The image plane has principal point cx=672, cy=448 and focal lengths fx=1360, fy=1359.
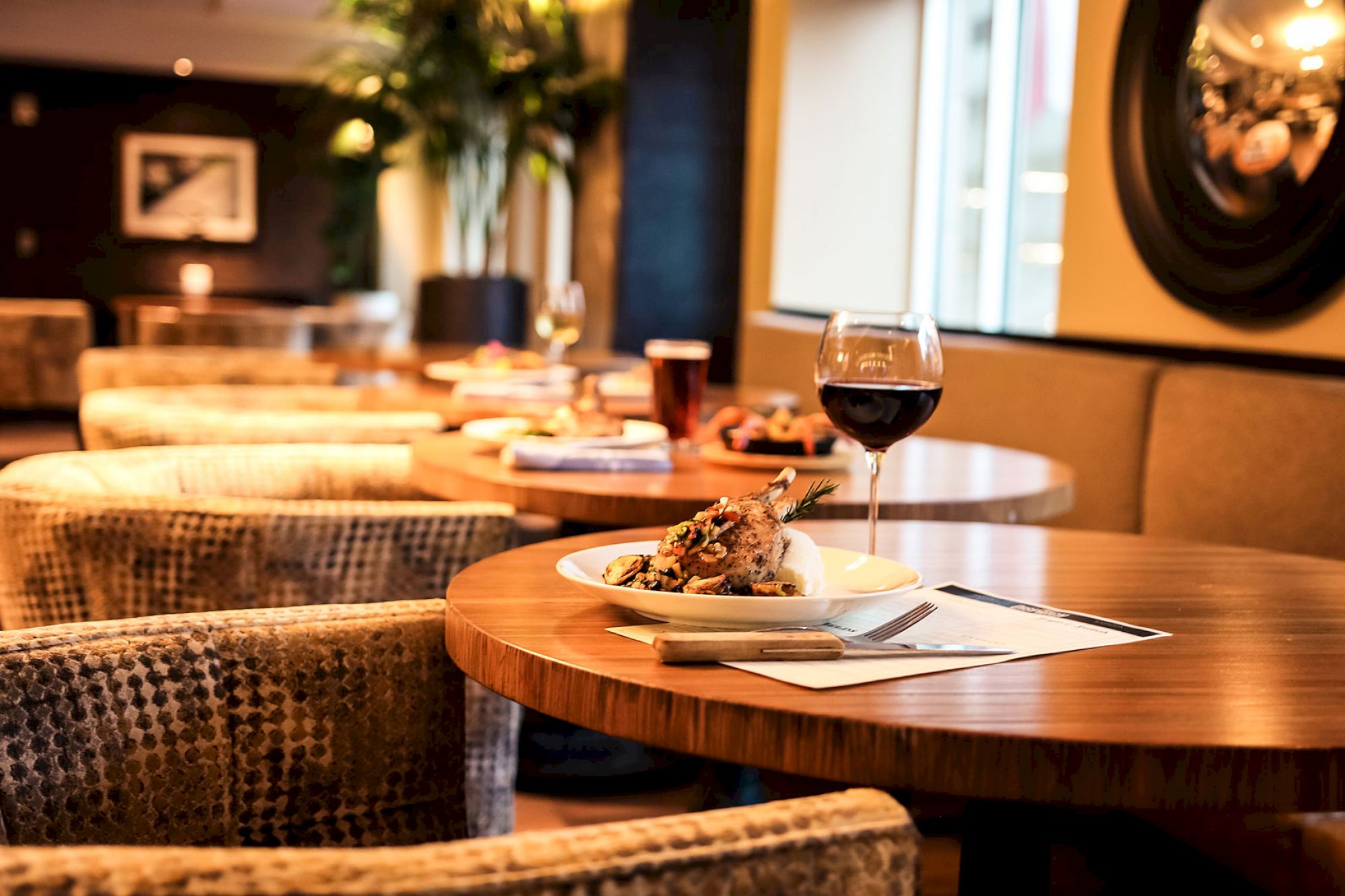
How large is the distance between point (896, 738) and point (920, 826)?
1.88m

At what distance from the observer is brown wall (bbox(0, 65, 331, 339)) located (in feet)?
39.8

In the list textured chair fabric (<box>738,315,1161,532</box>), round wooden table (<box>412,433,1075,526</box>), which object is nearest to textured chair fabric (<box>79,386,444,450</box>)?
round wooden table (<box>412,433,1075,526</box>)

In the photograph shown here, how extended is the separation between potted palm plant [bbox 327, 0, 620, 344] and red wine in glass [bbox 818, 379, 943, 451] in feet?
17.5

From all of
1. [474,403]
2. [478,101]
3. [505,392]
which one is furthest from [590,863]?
[478,101]

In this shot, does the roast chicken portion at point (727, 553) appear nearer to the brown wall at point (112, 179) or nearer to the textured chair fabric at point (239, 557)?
the textured chair fabric at point (239, 557)

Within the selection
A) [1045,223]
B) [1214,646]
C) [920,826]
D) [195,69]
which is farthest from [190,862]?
[195,69]

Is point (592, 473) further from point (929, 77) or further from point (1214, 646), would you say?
point (929, 77)

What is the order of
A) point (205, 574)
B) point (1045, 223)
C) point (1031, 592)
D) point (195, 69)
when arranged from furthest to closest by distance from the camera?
point (195, 69) → point (1045, 223) → point (205, 574) → point (1031, 592)

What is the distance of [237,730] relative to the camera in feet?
3.81

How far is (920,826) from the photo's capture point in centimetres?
256

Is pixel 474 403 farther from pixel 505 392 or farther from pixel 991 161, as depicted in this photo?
pixel 991 161

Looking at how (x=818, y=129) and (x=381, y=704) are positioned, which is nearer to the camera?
(x=381, y=704)

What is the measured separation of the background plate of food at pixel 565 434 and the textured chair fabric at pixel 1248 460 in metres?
1.24

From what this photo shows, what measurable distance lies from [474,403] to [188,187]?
35.9ft
